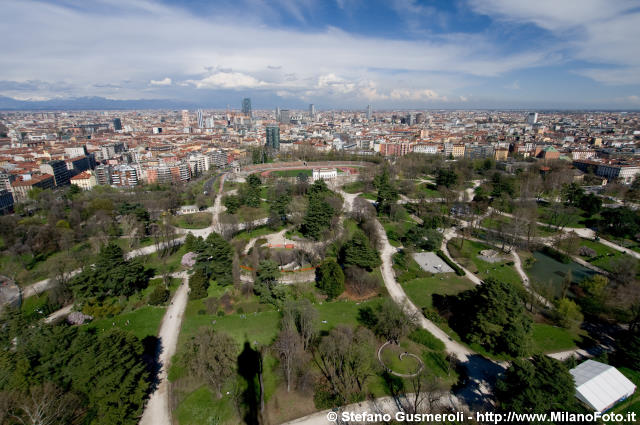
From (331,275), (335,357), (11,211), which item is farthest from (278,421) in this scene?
(11,211)

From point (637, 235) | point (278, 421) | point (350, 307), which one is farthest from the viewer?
point (637, 235)

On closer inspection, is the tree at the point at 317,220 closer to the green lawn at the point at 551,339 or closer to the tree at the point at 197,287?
the tree at the point at 197,287

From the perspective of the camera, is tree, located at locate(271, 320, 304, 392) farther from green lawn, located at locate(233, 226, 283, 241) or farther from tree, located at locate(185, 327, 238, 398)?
green lawn, located at locate(233, 226, 283, 241)

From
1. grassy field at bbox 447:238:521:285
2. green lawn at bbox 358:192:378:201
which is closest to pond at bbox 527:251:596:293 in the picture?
grassy field at bbox 447:238:521:285

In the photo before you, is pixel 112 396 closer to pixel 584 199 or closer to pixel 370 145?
pixel 584 199

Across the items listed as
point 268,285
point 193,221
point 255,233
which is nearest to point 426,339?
point 268,285
